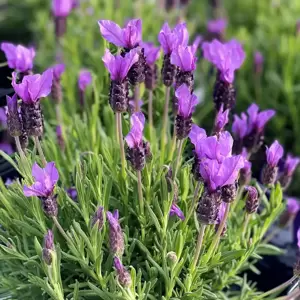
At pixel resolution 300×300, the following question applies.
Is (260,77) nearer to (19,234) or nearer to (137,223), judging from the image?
(137,223)

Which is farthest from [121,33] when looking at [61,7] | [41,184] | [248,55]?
[248,55]

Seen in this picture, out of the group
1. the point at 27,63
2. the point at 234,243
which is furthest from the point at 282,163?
the point at 27,63

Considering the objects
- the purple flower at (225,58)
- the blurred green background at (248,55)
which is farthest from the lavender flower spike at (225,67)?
the blurred green background at (248,55)

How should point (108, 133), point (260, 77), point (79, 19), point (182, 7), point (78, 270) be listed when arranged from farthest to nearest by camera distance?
point (79, 19)
point (260, 77)
point (182, 7)
point (108, 133)
point (78, 270)

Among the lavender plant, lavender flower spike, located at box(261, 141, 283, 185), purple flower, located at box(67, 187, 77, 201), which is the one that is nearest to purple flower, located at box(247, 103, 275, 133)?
the lavender plant

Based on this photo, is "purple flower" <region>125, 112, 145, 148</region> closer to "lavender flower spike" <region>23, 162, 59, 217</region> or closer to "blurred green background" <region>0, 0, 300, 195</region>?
"lavender flower spike" <region>23, 162, 59, 217</region>

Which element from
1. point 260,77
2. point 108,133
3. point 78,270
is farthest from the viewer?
point 260,77
